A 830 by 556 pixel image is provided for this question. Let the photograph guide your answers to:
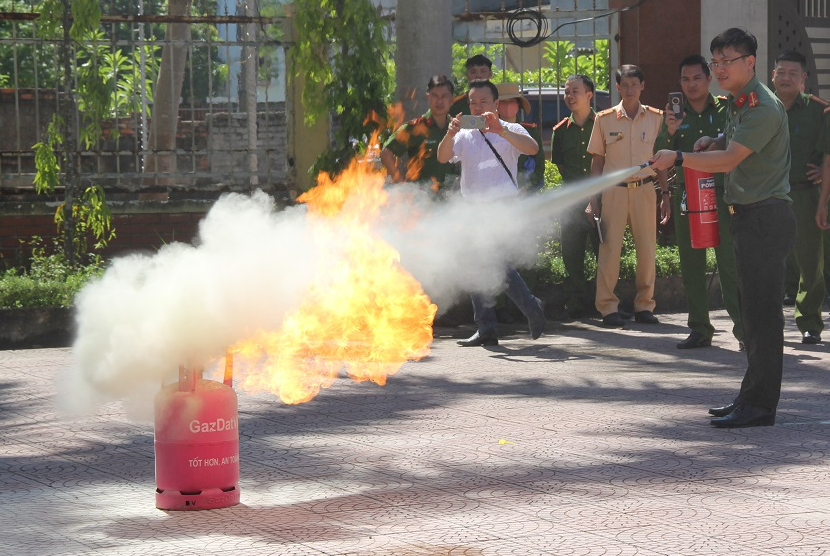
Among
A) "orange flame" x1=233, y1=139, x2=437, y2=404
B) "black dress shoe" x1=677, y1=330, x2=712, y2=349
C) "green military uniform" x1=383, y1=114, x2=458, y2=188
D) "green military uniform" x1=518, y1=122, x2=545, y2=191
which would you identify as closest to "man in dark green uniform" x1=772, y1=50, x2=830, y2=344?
"black dress shoe" x1=677, y1=330, x2=712, y2=349

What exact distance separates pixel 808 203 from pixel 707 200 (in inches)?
86.9

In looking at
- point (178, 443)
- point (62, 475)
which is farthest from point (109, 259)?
point (178, 443)

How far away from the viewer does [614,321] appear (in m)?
12.1

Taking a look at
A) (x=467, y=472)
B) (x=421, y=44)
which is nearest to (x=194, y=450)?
(x=467, y=472)

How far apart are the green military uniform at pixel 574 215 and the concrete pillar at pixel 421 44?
4.13ft

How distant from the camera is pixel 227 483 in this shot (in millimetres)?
5805

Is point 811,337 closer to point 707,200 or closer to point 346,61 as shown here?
point 707,200

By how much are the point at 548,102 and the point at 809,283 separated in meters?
8.54

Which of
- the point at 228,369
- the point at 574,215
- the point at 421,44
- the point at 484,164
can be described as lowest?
the point at 228,369

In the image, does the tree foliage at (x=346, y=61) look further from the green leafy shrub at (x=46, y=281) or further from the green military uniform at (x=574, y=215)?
the green leafy shrub at (x=46, y=281)

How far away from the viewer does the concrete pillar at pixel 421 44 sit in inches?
501

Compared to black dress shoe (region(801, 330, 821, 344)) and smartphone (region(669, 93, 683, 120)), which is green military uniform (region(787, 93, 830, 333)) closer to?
black dress shoe (region(801, 330, 821, 344))

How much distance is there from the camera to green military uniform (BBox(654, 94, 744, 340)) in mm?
10156

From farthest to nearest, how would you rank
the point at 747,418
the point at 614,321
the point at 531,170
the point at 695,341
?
1. the point at 614,321
2. the point at 531,170
3. the point at 695,341
4. the point at 747,418
